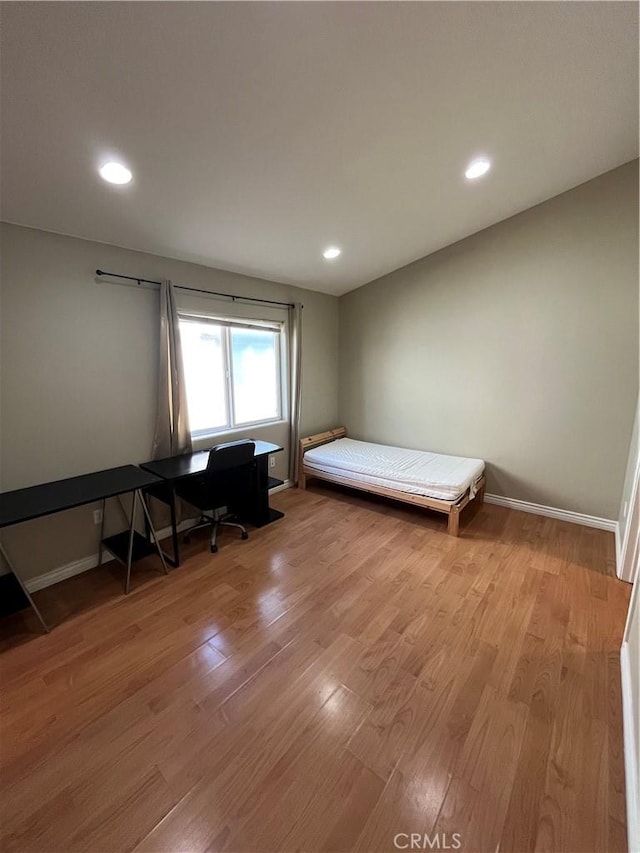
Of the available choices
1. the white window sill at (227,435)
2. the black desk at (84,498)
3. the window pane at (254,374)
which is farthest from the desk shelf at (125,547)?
the window pane at (254,374)

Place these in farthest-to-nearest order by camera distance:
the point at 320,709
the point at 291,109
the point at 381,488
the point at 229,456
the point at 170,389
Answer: the point at 381,488
the point at 170,389
the point at 229,456
the point at 291,109
the point at 320,709

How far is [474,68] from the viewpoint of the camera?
1.64 m

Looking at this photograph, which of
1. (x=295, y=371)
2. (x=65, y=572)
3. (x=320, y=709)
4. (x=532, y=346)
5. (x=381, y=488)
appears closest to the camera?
(x=320, y=709)

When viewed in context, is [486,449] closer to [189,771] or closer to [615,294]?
[615,294]

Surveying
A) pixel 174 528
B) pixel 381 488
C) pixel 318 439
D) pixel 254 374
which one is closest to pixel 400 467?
pixel 381 488

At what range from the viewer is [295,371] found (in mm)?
3951

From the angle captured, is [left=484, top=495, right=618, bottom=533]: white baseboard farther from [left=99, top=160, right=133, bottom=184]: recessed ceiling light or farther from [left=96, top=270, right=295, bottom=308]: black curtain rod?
[left=99, top=160, right=133, bottom=184]: recessed ceiling light

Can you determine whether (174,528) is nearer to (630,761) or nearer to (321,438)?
(321,438)

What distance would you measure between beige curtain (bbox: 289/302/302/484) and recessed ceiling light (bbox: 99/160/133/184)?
7.17 ft

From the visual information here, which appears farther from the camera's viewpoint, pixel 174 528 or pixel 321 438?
pixel 321 438

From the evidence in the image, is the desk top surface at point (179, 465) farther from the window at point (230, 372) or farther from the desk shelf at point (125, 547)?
the desk shelf at point (125, 547)

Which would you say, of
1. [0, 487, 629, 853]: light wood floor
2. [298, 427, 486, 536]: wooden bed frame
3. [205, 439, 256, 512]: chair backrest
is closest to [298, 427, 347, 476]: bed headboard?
[298, 427, 486, 536]: wooden bed frame

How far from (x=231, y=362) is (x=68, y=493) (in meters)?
1.87

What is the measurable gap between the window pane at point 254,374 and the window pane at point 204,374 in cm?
17
